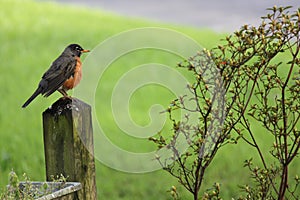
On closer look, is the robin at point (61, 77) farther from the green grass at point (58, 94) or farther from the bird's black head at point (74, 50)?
the green grass at point (58, 94)

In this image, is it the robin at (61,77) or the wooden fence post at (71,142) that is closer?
the wooden fence post at (71,142)

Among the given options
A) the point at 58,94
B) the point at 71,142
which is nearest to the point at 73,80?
the point at 71,142

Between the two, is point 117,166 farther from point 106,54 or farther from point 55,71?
point 106,54

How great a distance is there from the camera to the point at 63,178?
3.52 meters

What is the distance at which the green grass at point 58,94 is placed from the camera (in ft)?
24.3

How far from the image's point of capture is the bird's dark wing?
12.8 feet

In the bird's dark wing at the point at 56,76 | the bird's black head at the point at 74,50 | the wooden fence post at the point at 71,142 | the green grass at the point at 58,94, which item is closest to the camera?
the wooden fence post at the point at 71,142

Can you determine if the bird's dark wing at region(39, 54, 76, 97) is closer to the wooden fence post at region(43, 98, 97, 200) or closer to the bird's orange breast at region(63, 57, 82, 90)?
the bird's orange breast at region(63, 57, 82, 90)

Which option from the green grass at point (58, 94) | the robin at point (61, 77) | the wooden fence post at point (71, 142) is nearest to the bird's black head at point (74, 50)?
the robin at point (61, 77)

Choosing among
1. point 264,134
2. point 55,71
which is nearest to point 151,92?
point 264,134

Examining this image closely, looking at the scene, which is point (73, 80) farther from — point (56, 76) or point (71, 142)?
point (71, 142)

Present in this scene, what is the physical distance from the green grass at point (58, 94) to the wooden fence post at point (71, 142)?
325 centimetres

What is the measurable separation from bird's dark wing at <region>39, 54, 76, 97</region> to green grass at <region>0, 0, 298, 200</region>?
3291 mm

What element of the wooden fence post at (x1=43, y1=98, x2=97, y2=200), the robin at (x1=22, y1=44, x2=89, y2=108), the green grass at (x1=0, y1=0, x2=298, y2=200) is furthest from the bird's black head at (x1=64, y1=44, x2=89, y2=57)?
the green grass at (x1=0, y1=0, x2=298, y2=200)
